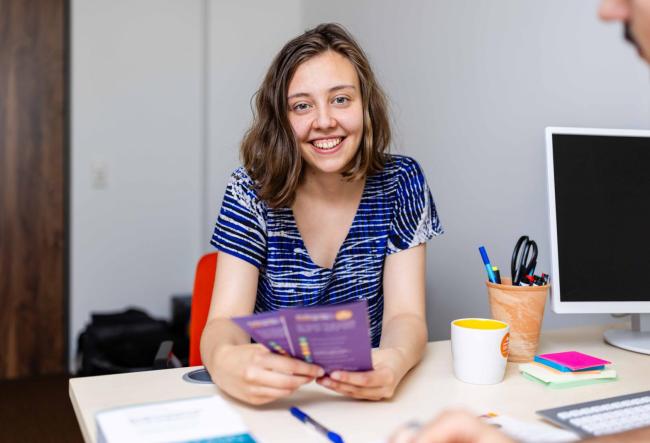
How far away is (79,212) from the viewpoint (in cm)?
331

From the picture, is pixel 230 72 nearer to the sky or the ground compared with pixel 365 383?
nearer to the sky

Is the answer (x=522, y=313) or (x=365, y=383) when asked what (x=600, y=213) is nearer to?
(x=522, y=313)

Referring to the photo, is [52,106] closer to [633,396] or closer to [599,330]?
[599,330]

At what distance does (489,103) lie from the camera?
1966mm

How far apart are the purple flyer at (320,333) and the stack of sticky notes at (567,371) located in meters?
0.32

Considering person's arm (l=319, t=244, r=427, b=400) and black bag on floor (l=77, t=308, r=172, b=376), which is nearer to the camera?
person's arm (l=319, t=244, r=427, b=400)

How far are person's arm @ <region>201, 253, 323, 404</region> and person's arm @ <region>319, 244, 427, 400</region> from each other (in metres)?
0.05

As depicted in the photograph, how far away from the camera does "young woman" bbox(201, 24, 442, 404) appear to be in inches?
51.4

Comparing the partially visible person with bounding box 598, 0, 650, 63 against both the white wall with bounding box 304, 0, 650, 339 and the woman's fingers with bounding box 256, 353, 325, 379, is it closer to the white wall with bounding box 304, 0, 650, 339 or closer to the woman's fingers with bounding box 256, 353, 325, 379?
the woman's fingers with bounding box 256, 353, 325, 379

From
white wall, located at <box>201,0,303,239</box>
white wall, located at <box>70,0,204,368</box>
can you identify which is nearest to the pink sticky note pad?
white wall, located at <box>201,0,303,239</box>

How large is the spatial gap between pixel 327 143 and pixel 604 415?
737 millimetres

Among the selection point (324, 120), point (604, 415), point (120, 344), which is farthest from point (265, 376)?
point (120, 344)

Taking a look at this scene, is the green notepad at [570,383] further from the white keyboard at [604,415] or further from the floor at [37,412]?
the floor at [37,412]

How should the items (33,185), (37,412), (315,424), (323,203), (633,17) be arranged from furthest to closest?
1. (33,185)
2. (37,412)
3. (323,203)
4. (315,424)
5. (633,17)
